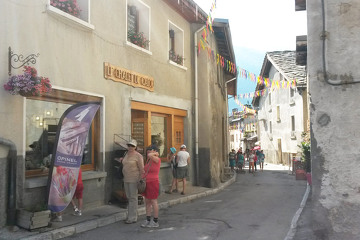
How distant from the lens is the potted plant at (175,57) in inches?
470

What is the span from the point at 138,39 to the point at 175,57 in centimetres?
235

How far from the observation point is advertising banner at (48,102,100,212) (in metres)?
6.29

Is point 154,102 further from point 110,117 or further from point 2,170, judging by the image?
point 2,170

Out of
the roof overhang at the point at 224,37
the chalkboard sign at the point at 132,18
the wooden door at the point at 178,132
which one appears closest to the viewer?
the chalkboard sign at the point at 132,18

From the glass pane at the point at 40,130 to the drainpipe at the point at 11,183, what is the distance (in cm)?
59

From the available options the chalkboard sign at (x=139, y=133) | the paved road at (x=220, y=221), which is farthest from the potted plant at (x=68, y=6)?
the paved road at (x=220, y=221)

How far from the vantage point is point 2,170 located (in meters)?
5.95

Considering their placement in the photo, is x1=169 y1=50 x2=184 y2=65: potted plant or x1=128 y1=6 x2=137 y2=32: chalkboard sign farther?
x1=169 y1=50 x2=184 y2=65: potted plant

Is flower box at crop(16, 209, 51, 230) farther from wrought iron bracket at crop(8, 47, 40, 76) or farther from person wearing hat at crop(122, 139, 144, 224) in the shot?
wrought iron bracket at crop(8, 47, 40, 76)

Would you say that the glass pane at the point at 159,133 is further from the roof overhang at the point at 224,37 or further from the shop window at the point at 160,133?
the roof overhang at the point at 224,37

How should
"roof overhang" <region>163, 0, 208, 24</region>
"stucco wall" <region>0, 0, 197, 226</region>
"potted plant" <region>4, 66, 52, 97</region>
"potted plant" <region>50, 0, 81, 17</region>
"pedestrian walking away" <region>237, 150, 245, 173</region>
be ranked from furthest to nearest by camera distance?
"pedestrian walking away" <region>237, 150, 245, 173</region> < "roof overhang" <region>163, 0, 208, 24</region> < "potted plant" <region>50, 0, 81, 17</region> < "stucco wall" <region>0, 0, 197, 226</region> < "potted plant" <region>4, 66, 52, 97</region>

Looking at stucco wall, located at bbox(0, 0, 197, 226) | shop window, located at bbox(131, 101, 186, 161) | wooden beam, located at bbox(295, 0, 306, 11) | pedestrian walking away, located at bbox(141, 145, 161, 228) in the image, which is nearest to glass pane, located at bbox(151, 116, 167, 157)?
shop window, located at bbox(131, 101, 186, 161)

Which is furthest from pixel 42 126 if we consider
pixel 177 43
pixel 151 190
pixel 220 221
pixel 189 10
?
pixel 189 10

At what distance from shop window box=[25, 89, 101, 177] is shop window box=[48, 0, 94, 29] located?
153 cm
